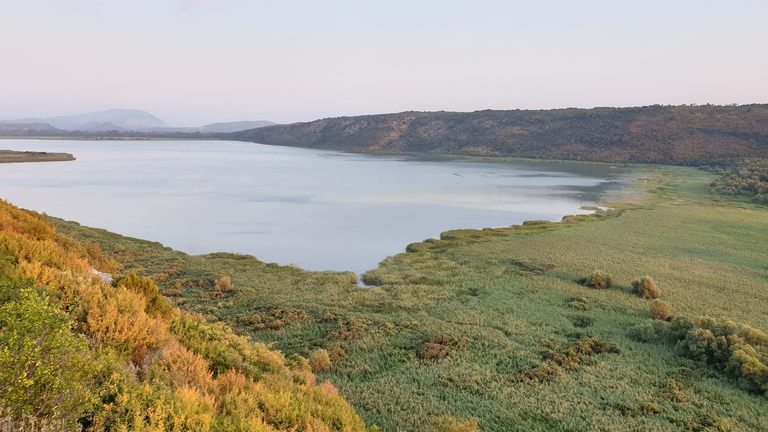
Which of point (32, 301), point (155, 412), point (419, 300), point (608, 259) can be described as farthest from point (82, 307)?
point (608, 259)

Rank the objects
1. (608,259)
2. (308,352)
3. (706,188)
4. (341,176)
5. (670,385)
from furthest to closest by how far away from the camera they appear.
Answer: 1. (341,176)
2. (706,188)
3. (608,259)
4. (308,352)
5. (670,385)

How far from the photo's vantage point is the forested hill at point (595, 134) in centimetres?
11500

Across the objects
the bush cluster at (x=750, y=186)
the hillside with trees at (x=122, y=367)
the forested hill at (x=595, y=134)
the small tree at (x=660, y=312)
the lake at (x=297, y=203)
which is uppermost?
the forested hill at (x=595, y=134)

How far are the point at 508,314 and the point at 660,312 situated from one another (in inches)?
204

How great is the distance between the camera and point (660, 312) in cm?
1756

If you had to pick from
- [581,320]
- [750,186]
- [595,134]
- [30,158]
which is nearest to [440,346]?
[581,320]

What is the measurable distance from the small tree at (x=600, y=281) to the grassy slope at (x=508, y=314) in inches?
21.2

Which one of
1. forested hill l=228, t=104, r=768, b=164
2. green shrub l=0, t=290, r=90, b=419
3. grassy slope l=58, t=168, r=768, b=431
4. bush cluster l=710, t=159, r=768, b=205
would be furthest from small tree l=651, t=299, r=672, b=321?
forested hill l=228, t=104, r=768, b=164

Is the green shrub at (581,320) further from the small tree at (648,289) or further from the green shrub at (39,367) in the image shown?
the green shrub at (39,367)

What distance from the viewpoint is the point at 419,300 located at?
20.4 meters

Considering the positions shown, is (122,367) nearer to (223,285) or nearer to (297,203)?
(223,285)

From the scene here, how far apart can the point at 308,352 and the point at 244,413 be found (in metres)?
7.86

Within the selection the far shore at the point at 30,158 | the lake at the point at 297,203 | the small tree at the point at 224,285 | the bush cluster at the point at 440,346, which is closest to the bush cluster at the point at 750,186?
the lake at the point at 297,203

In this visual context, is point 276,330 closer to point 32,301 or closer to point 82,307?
point 82,307
